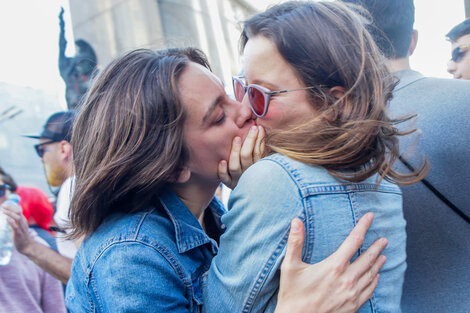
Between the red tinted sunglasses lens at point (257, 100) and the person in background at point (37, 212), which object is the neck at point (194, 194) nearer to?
the red tinted sunglasses lens at point (257, 100)

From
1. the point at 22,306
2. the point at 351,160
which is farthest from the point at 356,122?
the point at 22,306

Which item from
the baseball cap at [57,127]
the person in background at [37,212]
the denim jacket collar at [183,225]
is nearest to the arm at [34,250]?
the person in background at [37,212]

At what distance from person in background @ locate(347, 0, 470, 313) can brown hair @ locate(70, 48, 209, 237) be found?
106cm

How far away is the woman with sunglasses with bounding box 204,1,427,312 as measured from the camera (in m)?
1.27

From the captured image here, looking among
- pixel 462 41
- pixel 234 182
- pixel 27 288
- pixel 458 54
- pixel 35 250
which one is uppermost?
pixel 462 41

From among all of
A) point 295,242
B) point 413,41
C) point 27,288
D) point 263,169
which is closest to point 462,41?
point 413,41

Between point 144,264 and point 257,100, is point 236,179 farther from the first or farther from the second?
point 144,264

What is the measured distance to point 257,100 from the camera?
177cm

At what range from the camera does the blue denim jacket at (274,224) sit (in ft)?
4.13

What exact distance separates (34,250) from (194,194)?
1919mm

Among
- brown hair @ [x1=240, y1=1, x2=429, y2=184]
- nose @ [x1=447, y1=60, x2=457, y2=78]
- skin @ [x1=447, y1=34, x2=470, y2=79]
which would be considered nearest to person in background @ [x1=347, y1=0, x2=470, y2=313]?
brown hair @ [x1=240, y1=1, x2=429, y2=184]

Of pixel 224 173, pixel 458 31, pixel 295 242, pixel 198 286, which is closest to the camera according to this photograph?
pixel 295 242

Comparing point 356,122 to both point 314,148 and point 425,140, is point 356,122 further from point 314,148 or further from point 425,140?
point 425,140

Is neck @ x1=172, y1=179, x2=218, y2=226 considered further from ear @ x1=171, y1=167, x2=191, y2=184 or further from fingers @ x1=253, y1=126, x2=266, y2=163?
fingers @ x1=253, y1=126, x2=266, y2=163
